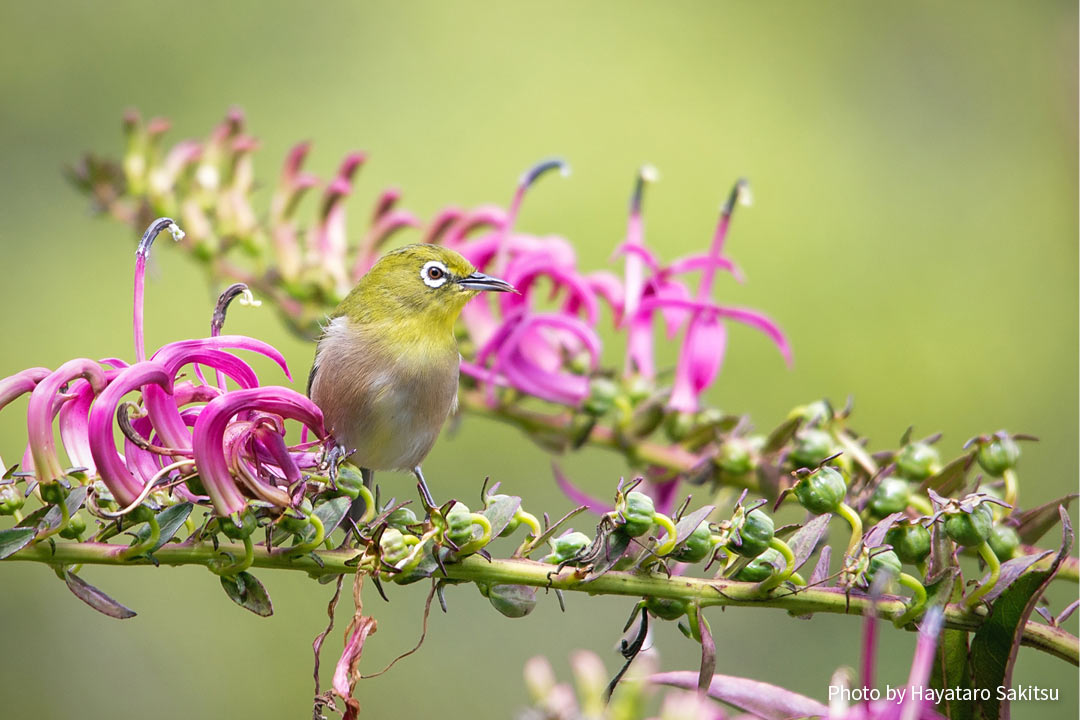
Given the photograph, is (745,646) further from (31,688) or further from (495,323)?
(31,688)

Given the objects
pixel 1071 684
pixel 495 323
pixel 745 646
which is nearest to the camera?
pixel 495 323

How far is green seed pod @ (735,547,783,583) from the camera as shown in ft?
4.88

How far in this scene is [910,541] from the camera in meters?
1.58

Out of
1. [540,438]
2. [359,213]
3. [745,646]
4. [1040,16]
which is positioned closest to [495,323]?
[540,438]

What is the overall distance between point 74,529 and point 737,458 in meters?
1.21

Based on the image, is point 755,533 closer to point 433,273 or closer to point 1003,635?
point 1003,635

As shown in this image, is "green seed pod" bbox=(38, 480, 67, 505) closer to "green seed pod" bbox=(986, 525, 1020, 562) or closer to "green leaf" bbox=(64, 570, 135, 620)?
"green leaf" bbox=(64, 570, 135, 620)

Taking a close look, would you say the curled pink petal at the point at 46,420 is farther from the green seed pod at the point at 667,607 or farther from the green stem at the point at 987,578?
the green stem at the point at 987,578

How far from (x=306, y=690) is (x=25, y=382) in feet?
11.3

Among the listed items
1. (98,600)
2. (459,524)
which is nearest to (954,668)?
(459,524)

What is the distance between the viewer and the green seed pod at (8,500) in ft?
5.10

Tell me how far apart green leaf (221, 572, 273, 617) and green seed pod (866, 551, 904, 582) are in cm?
78

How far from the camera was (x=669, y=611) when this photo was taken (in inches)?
60.3

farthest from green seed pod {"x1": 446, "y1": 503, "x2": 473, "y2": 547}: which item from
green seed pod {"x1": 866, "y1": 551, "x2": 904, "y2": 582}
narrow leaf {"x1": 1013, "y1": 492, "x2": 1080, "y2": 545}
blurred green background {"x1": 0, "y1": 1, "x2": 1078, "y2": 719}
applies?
blurred green background {"x1": 0, "y1": 1, "x2": 1078, "y2": 719}
